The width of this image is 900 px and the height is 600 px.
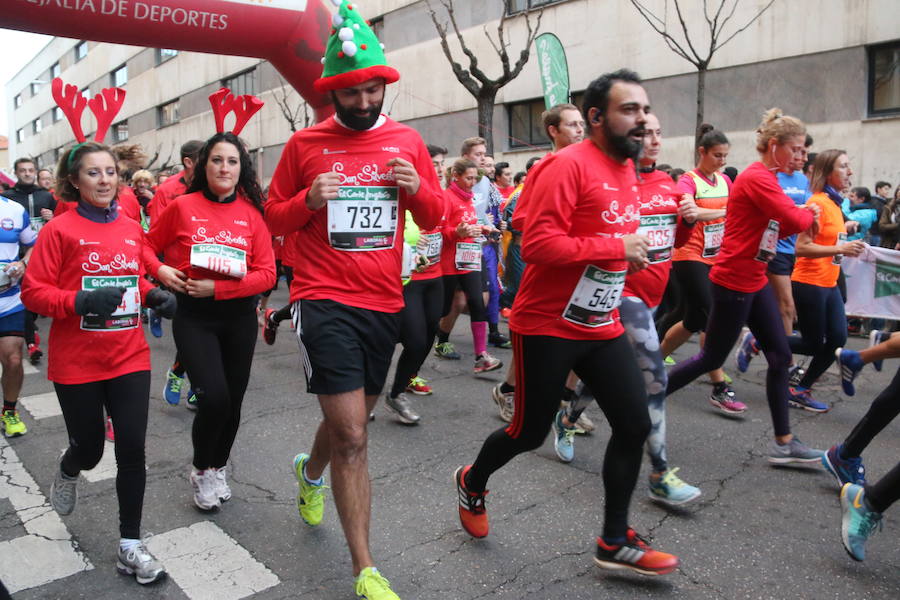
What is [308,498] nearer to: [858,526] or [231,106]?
[858,526]

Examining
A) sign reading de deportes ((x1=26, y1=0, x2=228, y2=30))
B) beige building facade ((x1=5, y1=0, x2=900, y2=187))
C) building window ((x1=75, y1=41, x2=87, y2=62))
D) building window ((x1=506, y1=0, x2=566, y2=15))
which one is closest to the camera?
sign reading de deportes ((x1=26, y1=0, x2=228, y2=30))

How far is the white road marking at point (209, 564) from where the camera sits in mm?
3031

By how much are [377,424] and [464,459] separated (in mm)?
967

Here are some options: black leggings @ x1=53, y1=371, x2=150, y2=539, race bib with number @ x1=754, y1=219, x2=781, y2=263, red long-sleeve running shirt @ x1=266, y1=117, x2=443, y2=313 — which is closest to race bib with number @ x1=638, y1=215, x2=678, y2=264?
race bib with number @ x1=754, y1=219, x2=781, y2=263

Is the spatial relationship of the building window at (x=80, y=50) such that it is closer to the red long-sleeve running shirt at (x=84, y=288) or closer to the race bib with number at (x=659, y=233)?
the red long-sleeve running shirt at (x=84, y=288)

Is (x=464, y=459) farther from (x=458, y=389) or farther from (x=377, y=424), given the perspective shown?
(x=458, y=389)

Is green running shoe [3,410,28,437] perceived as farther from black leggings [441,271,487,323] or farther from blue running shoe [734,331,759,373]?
blue running shoe [734,331,759,373]

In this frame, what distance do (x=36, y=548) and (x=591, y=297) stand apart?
2.75m

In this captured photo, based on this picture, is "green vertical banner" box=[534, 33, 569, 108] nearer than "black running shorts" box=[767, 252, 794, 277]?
No

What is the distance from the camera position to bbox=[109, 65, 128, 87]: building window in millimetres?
41781

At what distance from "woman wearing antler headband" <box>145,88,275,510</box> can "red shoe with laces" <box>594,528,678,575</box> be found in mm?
1887

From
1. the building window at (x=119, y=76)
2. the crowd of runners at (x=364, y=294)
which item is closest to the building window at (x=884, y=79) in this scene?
the crowd of runners at (x=364, y=294)

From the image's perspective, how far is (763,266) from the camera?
443 centimetres

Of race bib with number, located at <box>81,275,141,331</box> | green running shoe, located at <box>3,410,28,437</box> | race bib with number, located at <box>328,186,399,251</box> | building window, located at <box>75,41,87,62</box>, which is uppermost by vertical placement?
building window, located at <box>75,41,87,62</box>
